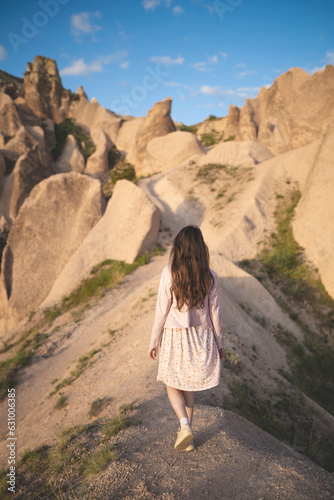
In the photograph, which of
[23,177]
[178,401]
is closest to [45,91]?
[23,177]

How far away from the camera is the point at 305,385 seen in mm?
7324

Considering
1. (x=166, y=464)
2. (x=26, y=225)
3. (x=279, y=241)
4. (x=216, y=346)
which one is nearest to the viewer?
(x=166, y=464)

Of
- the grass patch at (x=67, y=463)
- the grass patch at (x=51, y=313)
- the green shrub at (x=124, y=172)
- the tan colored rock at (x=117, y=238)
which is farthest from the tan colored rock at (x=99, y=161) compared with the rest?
the grass patch at (x=67, y=463)

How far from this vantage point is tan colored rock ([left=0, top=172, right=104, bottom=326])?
1315cm

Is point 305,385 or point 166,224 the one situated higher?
point 166,224

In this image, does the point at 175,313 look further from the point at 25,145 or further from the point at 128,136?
the point at 128,136

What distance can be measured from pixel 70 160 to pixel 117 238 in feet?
67.2

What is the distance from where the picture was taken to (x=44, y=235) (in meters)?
14.0

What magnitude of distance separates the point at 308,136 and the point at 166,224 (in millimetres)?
16314

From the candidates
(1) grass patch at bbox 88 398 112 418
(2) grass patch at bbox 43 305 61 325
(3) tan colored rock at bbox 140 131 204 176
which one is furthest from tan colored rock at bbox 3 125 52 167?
(1) grass patch at bbox 88 398 112 418

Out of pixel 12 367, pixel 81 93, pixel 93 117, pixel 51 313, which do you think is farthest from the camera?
pixel 81 93

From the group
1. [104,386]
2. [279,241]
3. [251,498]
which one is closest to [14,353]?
[104,386]

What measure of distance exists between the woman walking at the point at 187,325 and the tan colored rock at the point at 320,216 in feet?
31.1

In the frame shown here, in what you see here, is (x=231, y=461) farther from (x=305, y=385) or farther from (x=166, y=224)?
(x=166, y=224)
